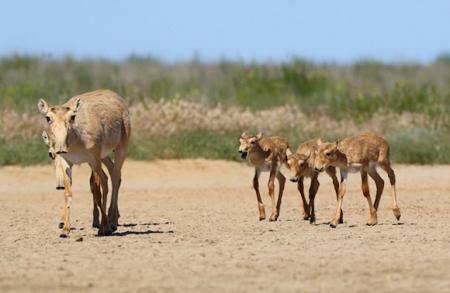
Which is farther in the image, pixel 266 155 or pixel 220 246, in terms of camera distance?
pixel 266 155

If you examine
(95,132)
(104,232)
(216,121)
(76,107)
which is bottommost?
(104,232)

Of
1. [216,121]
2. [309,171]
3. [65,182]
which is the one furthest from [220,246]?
[216,121]

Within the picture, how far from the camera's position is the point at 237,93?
3938cm

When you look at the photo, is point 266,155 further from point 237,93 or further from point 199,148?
point 237,93

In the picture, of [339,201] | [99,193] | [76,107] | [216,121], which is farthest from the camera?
[216,121]

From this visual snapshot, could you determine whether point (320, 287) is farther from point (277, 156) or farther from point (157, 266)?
point (277, 156)

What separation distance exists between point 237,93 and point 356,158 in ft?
68.2

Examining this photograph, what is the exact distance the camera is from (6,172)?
28.5 m

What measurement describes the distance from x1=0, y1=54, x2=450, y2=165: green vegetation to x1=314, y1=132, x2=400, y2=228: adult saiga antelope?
10880mm

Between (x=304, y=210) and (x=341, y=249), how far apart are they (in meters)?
4.53

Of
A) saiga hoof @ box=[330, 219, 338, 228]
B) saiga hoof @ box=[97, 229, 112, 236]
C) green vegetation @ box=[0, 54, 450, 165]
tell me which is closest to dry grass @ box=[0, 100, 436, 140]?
green vegetation @ box=[0, 54, 450, 165]

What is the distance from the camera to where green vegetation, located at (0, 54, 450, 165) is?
30.3 meters

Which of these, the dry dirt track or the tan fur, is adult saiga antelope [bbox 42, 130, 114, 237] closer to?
the dry dirt track

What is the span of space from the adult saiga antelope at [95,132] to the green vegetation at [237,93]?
33.8ft
